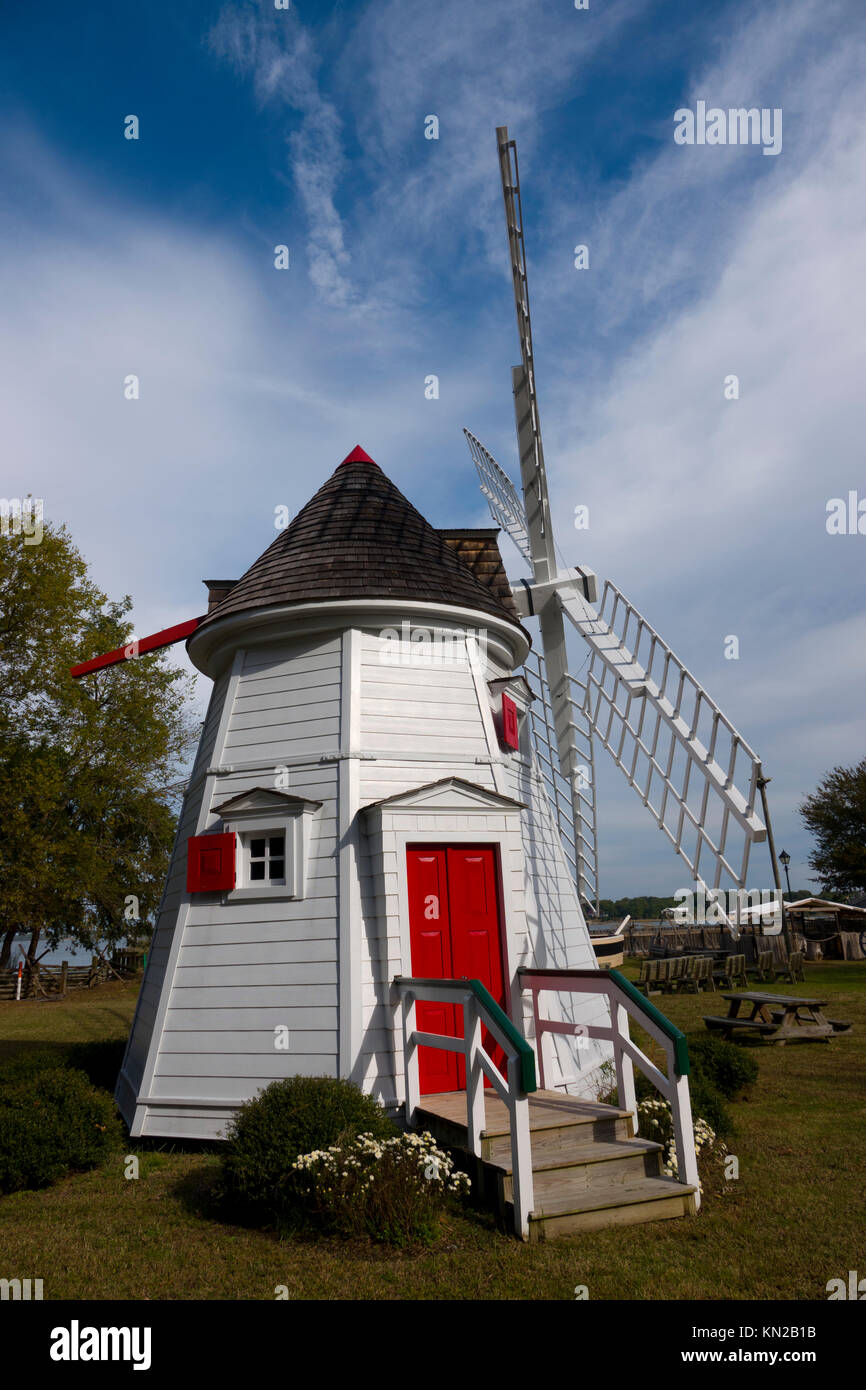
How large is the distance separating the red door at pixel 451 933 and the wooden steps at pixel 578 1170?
1.01m

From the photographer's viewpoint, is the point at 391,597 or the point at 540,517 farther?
the point at 540,517

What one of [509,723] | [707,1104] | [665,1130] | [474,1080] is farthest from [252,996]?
[707,1104]

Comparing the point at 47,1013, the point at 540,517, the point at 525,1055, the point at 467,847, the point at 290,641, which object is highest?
the point at 540,517

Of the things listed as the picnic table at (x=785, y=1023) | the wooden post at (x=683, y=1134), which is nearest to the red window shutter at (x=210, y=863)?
the wooden post at (x=683, y=1134)

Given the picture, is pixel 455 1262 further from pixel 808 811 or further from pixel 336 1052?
pixel 808 811

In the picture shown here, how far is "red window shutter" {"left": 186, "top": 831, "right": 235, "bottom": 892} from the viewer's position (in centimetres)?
906

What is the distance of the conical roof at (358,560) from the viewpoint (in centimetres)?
995

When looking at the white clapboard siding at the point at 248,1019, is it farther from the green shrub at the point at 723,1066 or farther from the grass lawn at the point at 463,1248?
the green shrub at the point at 723,1066

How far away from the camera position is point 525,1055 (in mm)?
6141

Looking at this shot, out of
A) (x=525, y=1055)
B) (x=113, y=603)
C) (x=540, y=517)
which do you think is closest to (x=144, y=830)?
(x=113, y=603)

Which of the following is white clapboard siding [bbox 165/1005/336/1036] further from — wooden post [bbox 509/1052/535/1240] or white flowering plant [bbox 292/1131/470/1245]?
wooden post [bbox 509/1052/535/1240]

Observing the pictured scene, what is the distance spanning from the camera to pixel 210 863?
9156mm

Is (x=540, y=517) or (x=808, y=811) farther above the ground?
(x=540, y=517)

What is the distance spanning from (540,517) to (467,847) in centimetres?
890
